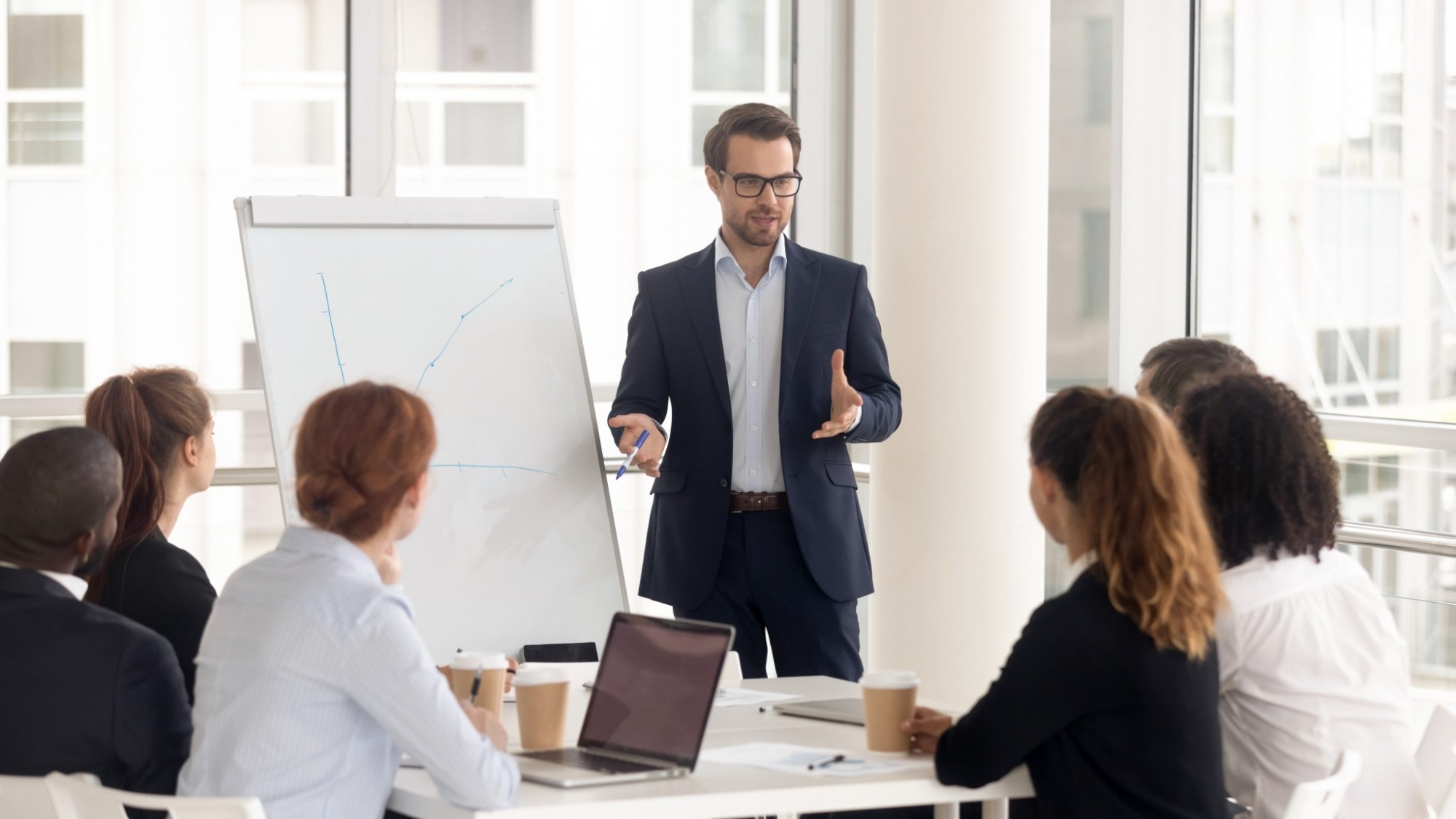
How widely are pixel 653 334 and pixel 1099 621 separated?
1.55 meters

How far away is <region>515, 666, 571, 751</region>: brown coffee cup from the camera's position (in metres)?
1.95

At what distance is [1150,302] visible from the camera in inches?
181

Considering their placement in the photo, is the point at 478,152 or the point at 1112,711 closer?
the point at 1112,711

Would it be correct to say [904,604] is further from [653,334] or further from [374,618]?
[374,618]

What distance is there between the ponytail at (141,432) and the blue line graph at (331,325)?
610mm

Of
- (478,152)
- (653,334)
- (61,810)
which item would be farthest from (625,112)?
(61,810)

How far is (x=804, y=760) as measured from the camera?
6.16 feet

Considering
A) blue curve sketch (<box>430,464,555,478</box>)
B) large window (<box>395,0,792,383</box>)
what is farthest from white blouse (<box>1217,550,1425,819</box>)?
large window (<box>395,0,792,383</box>)

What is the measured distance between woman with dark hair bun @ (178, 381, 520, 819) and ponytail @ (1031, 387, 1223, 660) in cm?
74

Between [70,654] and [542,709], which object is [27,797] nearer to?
[70,654]

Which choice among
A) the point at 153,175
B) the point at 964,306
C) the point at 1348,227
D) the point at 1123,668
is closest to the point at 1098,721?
the point at 1123,668

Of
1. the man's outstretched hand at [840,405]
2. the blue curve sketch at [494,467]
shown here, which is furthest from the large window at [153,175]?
the man's outstretched hand at [840,405]

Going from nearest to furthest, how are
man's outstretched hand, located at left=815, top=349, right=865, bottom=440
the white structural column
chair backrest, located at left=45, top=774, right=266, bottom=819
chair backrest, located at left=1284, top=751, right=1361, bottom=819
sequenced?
chair backrest, located at left=45, top=774, right=266, bottom=819 → chair backrest, located at left=1284, top=751, right=1361, bottom=819 → man's outstretched hand, located at left=815, top=349, right=865, bottom=440 → the white structural column

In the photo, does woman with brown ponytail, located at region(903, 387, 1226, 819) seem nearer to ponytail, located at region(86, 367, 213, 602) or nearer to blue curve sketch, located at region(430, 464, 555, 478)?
ponytail, located at region(86, 367, 213, 602)
